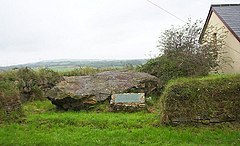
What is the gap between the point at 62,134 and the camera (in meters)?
8.53

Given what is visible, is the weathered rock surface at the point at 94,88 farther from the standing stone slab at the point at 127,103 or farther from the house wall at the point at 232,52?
the house wall at the point at 232,52

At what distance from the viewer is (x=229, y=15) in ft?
63.6

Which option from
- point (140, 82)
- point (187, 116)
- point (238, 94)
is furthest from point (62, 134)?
point (140, 82)

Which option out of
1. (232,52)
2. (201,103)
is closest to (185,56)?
(232,52)

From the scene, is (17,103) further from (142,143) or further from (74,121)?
(142,143)

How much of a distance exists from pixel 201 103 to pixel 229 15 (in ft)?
38.9

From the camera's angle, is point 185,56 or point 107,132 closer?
point 107,132

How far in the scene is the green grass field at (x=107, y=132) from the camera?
Answer: 7.84 metres

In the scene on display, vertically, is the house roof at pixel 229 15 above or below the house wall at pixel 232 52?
above

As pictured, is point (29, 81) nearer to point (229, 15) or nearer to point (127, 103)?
point (127, 103)

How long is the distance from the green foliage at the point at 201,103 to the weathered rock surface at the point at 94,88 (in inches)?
156

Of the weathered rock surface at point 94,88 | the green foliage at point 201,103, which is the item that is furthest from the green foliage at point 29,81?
the green foliage at point 201,103

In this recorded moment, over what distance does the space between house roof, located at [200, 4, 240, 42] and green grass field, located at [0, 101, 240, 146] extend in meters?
9.41

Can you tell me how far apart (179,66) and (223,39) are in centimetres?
470
